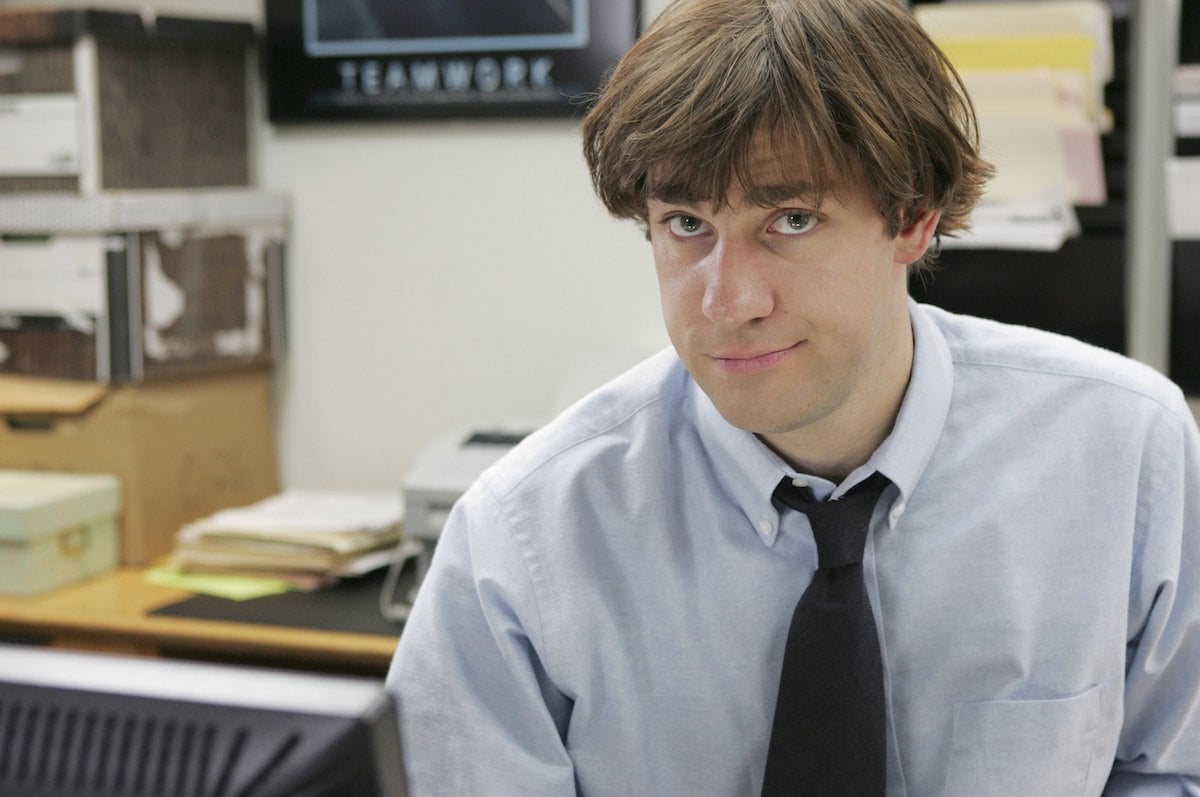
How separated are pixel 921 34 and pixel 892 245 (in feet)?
0.57

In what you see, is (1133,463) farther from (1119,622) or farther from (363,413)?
(363,413)

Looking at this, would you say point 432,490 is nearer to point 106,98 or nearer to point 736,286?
point 106,98

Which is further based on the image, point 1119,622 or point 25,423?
point 25,423

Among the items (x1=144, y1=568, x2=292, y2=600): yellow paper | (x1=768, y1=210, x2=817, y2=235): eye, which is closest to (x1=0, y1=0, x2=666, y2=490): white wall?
(x1=144, y1=568, x2=292, y2=600): yellow paper

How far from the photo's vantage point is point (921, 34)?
3.66 feet

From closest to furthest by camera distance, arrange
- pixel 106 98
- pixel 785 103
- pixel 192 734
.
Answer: pixel 192 734 → pixel 785 103 → pixel 106 98

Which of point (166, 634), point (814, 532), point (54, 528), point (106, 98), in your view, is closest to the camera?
point (814, 532)

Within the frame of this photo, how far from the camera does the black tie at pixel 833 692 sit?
1.06 meters

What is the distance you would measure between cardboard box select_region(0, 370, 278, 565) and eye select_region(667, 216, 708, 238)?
1.35 metres

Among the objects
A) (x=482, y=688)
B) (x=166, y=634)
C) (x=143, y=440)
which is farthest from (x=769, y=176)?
(x=143, y=440)

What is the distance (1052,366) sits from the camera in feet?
3.94

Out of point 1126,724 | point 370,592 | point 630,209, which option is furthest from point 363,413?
point 1126,724

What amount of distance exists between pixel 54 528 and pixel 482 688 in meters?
1.15

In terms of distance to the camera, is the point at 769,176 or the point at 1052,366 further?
the point at 1052,366
